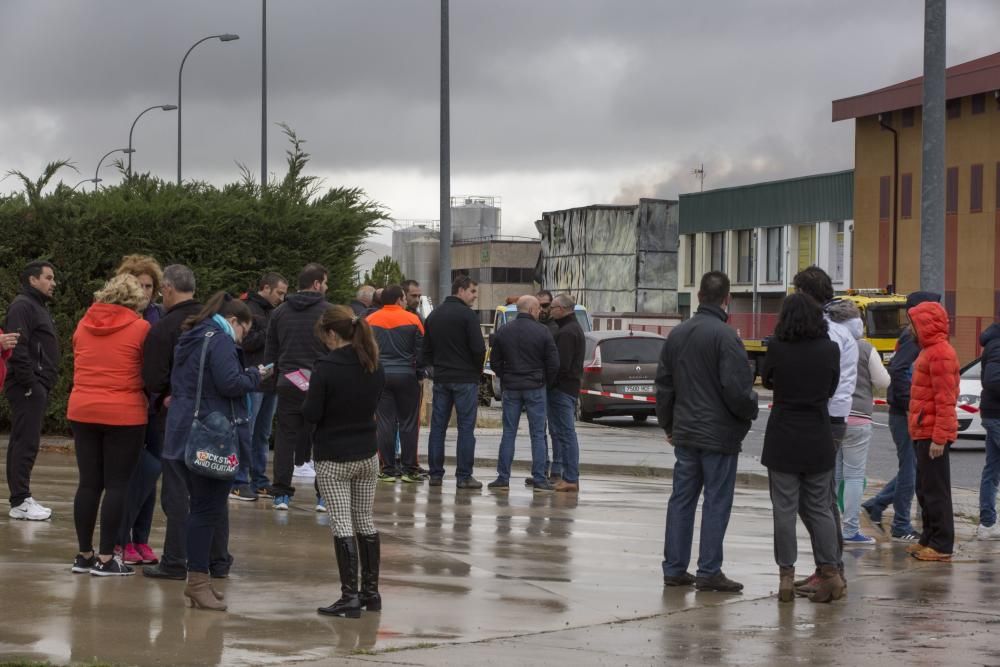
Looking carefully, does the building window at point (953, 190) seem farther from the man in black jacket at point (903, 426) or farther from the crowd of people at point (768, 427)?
the crowd of people at point (768, 427)

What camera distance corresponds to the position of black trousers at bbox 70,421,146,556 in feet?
29.0

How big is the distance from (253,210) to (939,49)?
26.2 feet

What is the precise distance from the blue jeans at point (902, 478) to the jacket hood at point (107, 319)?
6.07m

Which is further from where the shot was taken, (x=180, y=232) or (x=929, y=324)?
(x=180, y=232)

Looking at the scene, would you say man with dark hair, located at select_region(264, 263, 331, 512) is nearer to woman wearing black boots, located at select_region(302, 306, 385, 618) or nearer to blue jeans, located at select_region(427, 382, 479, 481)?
blue jeans, located at select_region(427, 382, 479, 481)

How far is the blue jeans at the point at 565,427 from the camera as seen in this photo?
14562 millimetres

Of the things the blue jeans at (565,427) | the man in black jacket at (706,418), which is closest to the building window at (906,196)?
the blue jeans at (565,427)

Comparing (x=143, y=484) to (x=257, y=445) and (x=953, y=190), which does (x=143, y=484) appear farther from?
(x=953, y=190)

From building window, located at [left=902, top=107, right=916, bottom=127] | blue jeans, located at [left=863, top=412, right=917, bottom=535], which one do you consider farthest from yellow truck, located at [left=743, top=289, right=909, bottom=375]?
blue jeans, located at [left=863, top=412, right=917, bottom=535]

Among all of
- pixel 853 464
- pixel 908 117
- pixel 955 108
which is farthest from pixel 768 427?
pixel 908 117

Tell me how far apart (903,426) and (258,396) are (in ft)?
18.8

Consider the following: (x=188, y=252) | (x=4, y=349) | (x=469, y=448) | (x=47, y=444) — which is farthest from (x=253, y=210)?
(x=4, y=349)

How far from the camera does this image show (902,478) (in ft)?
38.7

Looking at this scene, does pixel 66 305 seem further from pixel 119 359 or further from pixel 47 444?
pixel 119 359
